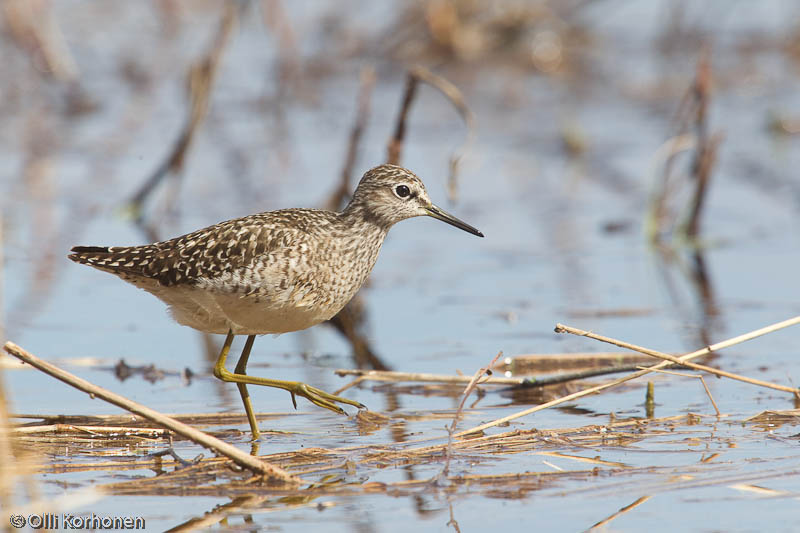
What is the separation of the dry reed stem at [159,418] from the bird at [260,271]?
108cm

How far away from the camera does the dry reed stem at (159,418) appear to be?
495 cm

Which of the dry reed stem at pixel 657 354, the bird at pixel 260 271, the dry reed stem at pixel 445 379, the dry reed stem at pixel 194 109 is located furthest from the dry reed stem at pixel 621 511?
the dry reed stem at pixel 194 109

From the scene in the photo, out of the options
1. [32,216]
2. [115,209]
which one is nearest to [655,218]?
[115,209]

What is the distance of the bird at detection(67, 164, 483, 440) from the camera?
6.69m

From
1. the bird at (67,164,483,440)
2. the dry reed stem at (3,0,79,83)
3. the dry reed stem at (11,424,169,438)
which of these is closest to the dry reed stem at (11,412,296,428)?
the dry reed stem at (11,424,169,438)

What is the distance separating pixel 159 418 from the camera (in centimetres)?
514

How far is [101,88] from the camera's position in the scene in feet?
54.9

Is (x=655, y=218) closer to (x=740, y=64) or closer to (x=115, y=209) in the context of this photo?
→ (x=115, y=209)

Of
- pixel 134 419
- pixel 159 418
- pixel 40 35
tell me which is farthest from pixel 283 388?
pixel 40 35

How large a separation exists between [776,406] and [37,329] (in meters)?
5.02

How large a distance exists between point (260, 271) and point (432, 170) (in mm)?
6997

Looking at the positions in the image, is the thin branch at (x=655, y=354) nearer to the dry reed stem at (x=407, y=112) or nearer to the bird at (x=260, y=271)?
the bird at (x=260, y=271)

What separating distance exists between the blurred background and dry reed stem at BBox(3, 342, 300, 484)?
4.70ft

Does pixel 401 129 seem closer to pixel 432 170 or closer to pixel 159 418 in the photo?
pixel 432 170
